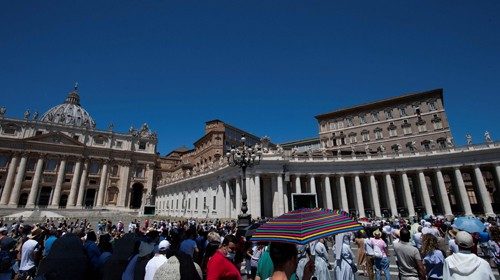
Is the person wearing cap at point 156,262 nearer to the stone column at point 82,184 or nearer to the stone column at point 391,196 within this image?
the stone column at point 391,196

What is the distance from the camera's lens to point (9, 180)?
54.0 metres

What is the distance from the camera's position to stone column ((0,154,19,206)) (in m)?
53.1

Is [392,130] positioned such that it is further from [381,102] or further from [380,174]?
[380,174]

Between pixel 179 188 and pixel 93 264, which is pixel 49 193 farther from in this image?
pixel 93 264

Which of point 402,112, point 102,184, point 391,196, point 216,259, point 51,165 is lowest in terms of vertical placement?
point 216,259

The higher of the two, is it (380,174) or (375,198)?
(380,174)

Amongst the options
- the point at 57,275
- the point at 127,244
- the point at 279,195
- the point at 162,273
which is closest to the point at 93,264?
the point at 127,244

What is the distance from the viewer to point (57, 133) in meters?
58.3

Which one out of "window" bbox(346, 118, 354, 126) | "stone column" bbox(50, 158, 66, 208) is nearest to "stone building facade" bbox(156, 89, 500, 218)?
"window" bbox(346, 118, 354, 126)

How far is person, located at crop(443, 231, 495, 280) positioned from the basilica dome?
313 feet

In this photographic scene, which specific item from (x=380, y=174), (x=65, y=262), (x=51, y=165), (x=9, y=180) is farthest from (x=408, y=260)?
(x=9, y=180)

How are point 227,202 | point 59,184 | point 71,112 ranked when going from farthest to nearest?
1. point 71,112
2. point 59,184
3. point 227,202

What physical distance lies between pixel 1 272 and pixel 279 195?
28549 mm

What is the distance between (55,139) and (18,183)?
11.3 m
